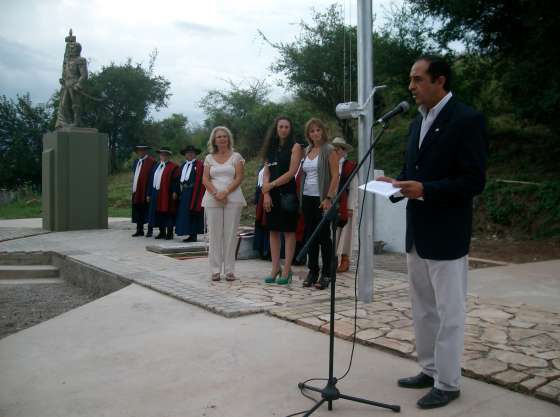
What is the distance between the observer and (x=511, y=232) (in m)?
11.7

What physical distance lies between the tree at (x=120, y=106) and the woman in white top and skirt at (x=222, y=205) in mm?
28820

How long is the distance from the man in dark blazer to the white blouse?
3.67m

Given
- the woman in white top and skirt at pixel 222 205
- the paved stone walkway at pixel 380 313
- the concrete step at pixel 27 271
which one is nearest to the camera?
the paved stone walkway at pixel 380 313

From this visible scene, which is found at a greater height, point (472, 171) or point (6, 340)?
point (472, 171)

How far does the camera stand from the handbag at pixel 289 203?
20.6 feet

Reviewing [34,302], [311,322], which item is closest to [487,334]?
[311,322]

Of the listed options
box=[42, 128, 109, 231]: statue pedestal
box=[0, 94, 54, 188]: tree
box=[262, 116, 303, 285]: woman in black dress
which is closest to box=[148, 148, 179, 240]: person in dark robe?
box=[42, 128, 109, 231]: statue pedestal

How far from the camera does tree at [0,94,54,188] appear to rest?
98.9 ft

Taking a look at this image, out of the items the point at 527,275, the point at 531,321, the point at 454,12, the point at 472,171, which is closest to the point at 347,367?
the point at 472,171

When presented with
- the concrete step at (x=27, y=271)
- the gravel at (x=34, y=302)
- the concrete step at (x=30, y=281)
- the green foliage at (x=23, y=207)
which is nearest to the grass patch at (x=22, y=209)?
the green foliage at (x=23, y=207)

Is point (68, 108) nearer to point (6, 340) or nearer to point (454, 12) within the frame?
point (454, 12)

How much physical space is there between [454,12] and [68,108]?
9.39 metres

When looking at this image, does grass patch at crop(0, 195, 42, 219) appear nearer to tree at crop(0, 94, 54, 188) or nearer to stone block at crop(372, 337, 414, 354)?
tree at crop(0, 94, 54, 188)

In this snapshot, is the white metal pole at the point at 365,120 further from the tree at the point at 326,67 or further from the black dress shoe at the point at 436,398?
the tree at the point at 326,67
